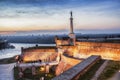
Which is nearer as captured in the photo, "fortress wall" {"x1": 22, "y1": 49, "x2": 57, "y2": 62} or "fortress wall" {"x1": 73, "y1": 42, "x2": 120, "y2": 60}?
"fortress wall" {"x1": 73, "y1": 42, "x2": 120, "y2": 60}

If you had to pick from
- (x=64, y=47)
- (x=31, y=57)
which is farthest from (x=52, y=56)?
(x=64, y=47)

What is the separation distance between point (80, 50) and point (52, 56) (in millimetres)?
10883

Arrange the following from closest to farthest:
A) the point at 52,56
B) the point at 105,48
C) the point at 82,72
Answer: the point at 82,72, the point at 105,48, the point at 52,56

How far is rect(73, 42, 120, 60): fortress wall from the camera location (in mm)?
21916

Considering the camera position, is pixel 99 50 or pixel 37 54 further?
pixel 37 54

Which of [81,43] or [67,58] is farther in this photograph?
[81,43]

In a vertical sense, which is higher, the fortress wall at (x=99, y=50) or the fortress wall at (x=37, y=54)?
the fortress wall at (x=99, y=50)

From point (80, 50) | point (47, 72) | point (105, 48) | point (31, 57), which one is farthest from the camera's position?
point (31, 57)

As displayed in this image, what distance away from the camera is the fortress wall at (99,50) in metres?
21.9

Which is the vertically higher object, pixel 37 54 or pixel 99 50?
pixel 99 50

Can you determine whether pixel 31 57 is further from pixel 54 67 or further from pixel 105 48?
pixel 105 48

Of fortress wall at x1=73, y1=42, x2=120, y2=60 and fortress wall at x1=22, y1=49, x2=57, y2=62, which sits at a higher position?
fortress wall at x1=73, y1=42, x2=120, y2=60

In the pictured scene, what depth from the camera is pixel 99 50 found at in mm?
23969

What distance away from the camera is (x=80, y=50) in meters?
27.2
